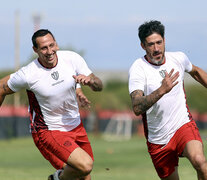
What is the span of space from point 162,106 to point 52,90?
179 cm

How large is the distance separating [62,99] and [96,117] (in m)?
41.2

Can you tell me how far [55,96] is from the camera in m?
9.05

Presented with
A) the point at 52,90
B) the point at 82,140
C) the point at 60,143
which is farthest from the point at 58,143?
the point at 52,90

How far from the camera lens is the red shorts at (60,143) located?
357 inches

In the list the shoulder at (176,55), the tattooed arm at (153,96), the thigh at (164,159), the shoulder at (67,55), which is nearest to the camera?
the tattooed arm at (153,96)

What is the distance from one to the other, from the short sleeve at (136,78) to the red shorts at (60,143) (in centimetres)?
146

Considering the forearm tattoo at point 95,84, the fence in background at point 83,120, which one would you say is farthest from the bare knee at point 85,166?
the fence in background at point 83,120

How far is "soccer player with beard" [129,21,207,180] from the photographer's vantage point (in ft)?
28.0

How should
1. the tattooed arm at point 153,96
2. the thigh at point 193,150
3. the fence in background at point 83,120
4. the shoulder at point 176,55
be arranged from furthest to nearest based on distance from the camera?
the fence in background at point 83,120 → the shoulder at point 176,55 → the thigh at point 193,150 → the tattooed arm at point 153,96

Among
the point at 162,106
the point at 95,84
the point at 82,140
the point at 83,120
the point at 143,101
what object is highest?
the point at 95,84

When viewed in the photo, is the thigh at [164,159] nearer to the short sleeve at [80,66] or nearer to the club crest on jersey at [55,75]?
the short sleeve at [80,66]

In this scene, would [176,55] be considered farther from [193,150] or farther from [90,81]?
[193,150]

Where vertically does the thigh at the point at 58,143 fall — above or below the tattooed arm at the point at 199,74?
below

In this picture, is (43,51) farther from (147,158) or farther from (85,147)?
(147,158)
